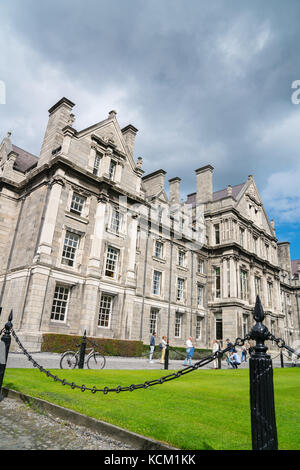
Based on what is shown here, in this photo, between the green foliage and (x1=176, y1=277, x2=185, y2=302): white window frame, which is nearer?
the green foliage

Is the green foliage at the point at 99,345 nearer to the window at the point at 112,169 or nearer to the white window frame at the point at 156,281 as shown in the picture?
the white window frame at the point at 156,281

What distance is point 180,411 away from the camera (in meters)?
5.50

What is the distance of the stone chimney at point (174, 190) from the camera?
1401 inches

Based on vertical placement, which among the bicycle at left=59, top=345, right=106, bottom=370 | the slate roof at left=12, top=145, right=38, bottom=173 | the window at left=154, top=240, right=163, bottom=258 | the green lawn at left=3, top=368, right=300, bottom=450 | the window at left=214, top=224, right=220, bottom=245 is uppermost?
the slate roof at left=12, top=145, right=38, bottom=173

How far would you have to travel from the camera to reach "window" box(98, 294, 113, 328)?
21797 mm

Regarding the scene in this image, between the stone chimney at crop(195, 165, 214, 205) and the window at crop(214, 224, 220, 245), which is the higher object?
the stone chimney at crop(195, 165, 214, 205)

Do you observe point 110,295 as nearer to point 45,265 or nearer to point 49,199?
point 45,265

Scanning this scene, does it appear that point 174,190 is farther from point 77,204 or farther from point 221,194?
point 77,204

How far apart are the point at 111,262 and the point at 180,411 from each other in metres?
18.2

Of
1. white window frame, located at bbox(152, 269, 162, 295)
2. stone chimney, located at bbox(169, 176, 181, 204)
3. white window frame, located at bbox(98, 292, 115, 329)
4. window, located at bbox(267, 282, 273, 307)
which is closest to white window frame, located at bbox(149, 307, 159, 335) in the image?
white window frame, located at bbox(152, 269, 162, 295)

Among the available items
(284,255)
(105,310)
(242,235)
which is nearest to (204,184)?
(242,235)

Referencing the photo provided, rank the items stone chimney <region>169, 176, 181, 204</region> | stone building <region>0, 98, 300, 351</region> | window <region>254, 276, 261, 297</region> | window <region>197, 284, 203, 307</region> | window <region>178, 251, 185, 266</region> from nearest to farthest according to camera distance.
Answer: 1. stone building <region>0, 98, 300, 351</region>
2. window <region>178, 251, 185, 266</region>
3. window <region>197, 284, 203, 307</region>
4. stone chimney <region>169, 176, 181, 204</region>
5. window <region>254, 276, 261, 297</region>

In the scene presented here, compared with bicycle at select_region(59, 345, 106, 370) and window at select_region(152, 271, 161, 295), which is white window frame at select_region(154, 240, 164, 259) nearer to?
window at select_region(152, 271, 161, 295)

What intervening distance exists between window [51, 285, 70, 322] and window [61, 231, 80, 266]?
5.87ft
